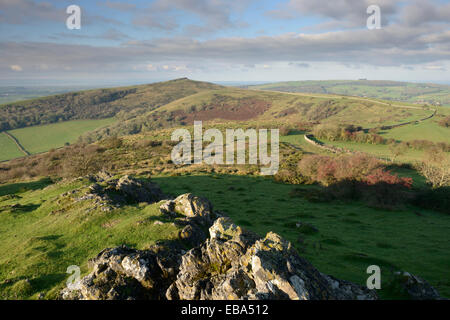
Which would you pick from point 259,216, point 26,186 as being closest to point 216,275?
point 259,216

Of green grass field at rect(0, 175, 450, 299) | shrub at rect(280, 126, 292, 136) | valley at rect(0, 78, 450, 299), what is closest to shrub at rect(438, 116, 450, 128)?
shrub at rect(280, 126, 292, 136)

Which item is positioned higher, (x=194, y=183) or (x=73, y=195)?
(x=73, y=195)

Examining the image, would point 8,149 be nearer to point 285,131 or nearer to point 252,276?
point 285,131

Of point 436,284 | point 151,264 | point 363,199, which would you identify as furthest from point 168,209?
point 363,199

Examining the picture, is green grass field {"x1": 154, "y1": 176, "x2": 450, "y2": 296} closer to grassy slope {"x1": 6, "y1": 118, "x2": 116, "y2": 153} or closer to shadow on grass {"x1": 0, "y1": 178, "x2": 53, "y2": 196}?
shadow on grass {"x1": 0, "y1": 178, "x2": 53, "y2": 196}

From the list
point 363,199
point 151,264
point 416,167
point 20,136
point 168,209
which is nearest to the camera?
point 151,264

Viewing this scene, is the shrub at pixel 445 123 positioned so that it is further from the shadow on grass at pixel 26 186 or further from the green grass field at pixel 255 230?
the shadow on grass at pixel 26 186

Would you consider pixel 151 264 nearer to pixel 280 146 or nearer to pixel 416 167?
pixel 416 167
